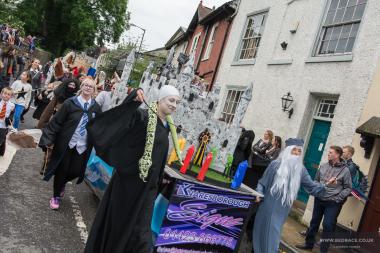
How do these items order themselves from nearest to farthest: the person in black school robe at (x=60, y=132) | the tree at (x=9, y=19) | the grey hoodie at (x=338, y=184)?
the person in black school robe at (x=60, y=132), the grey hoodie at (x=338, y=184), the tree at (x=9, y=19)

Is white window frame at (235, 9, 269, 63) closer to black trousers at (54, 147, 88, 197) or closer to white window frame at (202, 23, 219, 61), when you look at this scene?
white window frame at (202, 23, 219, 61)

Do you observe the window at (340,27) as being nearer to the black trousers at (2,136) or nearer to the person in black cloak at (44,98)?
the person in black cloak at (44,98)


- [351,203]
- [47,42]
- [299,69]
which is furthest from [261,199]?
[47,42]

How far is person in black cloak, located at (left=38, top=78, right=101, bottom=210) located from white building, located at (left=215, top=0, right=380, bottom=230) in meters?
5.44

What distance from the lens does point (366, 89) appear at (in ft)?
29.6

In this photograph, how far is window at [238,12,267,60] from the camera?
14688mm

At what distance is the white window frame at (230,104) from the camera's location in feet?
49.2

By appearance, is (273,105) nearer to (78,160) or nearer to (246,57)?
(246,57)

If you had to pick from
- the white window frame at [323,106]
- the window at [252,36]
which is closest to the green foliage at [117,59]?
the window at [252,36]

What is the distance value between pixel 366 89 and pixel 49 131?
21.1 feet

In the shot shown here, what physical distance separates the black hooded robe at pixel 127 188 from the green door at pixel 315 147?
6880mm

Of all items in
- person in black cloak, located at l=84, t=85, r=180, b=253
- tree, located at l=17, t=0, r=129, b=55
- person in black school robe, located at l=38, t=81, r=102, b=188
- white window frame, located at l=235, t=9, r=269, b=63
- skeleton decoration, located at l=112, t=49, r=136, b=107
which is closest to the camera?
person in black cloak, located at l=84, t=85, r=180, b=253

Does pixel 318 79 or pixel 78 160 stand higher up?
pixel 318 79

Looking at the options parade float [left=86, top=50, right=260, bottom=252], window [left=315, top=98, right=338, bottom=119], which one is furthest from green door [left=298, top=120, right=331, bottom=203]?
parade float [left=86, top=50, right=260, bottom=252]
